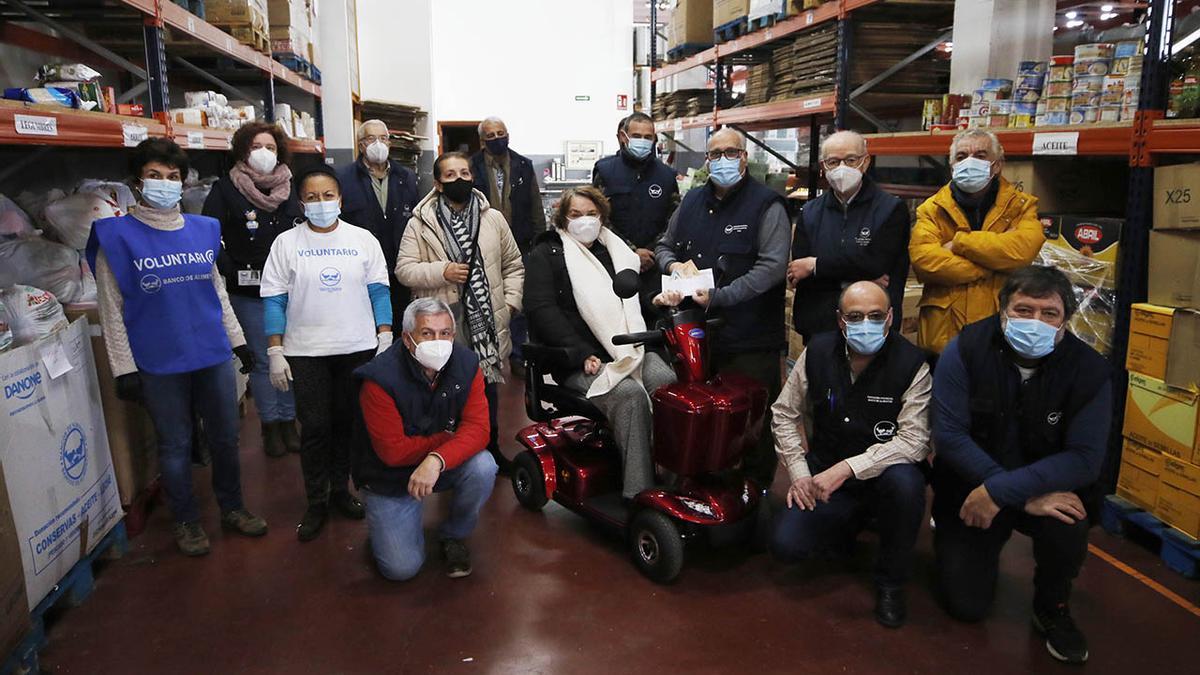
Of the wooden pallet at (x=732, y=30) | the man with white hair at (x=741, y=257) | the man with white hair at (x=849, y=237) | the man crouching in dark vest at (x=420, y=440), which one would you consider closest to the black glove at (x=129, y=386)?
the man crouching in dark vest at (x=420, y=440)

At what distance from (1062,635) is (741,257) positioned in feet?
5.70

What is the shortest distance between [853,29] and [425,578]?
4.00 meters

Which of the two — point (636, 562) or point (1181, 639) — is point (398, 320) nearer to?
point (636, 562)

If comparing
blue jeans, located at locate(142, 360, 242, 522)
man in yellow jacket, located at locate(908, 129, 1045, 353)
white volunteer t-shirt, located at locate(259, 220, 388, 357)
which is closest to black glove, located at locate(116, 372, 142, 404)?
blue jeans, located at locate(142, 360, 242, 522)

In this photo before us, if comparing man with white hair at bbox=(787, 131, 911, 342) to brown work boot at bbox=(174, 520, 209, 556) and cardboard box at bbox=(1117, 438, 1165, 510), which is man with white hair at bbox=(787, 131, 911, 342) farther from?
brown work boot at bbox=(174, 520, 209, 556)

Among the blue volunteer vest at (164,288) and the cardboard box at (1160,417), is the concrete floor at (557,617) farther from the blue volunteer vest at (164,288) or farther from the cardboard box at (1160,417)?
the blue volunteer vest at (164,288)

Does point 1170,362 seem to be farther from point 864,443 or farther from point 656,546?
point 656,546

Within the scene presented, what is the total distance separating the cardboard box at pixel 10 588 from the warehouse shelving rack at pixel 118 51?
1.14m

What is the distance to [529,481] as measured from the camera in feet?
11.9

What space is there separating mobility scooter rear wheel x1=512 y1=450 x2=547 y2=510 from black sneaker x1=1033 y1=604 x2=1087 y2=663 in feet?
6.20

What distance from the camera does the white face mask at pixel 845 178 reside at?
3.21m

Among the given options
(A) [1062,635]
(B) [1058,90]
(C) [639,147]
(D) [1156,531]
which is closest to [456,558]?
(A) [1062,635]

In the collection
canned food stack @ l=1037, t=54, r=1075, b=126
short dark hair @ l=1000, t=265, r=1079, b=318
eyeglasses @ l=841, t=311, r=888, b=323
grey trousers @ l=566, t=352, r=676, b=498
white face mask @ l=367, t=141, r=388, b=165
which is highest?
canned food stack @ l=1037, t=54, r=1075, b=126

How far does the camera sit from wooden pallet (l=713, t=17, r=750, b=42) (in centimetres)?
630
